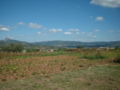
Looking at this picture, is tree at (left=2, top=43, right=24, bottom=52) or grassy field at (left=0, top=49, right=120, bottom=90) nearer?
grassy field at (left=0, top=49, right=120, bottom=90)

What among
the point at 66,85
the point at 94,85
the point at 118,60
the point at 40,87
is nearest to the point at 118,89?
the point at 94,85

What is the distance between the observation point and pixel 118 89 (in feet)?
20.0

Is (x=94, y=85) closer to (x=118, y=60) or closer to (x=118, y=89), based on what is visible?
(x=118, y=89)

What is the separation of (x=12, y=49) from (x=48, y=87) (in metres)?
52.0

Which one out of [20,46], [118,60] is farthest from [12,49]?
[118,60]

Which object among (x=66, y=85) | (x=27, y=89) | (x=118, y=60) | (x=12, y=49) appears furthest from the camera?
(x=12, y=49)

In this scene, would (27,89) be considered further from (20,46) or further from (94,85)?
(20,46)

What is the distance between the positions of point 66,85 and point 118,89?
2.57 m

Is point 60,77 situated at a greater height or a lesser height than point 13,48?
lesser

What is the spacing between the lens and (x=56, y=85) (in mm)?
6695

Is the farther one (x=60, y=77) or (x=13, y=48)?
(x=13, y=48)

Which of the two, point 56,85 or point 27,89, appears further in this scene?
point 56,85

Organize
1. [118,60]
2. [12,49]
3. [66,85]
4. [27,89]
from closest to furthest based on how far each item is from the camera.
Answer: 1. [27,89]
2. [66,85]
3. [118,60]
4. [12,49]

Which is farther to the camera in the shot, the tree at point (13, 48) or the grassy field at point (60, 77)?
the tree at point (13, 48)
